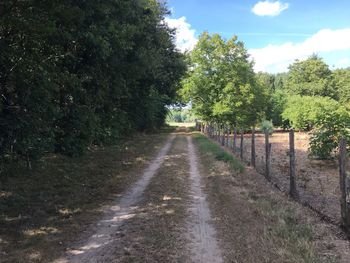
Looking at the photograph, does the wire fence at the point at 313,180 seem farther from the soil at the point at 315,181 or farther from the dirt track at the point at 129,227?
the dirt track at the point at 129,227

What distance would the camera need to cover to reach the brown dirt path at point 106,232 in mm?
6027

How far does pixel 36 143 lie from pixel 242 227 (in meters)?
4.85

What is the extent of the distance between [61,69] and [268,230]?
293 inches

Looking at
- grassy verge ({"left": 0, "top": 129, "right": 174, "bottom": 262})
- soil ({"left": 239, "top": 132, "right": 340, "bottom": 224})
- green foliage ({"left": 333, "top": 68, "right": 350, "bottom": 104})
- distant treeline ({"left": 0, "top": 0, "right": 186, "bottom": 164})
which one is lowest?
soil ({"left": 239, "top": 132, "right": 340, "bottom": 224})

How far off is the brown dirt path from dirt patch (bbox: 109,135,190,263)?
18 cm

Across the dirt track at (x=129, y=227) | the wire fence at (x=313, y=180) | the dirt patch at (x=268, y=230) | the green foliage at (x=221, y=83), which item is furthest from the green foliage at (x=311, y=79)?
the dirt track at (x=129, y=227)

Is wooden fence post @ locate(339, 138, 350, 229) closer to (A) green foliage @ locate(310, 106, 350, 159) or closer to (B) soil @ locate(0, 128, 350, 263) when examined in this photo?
(B) soil @ locate(0, 128, 350, 263)

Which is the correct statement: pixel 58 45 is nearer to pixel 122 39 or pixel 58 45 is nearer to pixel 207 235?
pixel 122 39

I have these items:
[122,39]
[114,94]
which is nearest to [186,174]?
[114,94]

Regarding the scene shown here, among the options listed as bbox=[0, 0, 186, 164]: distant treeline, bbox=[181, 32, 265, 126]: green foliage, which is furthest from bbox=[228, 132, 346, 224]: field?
bbox=[181, 32, 265, 126]: green foliage

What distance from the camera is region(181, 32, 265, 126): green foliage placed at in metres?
43.9

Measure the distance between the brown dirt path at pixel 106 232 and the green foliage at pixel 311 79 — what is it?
75186mm

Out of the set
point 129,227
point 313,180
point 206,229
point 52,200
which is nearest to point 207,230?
point 206,229

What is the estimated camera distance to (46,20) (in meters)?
8.55
